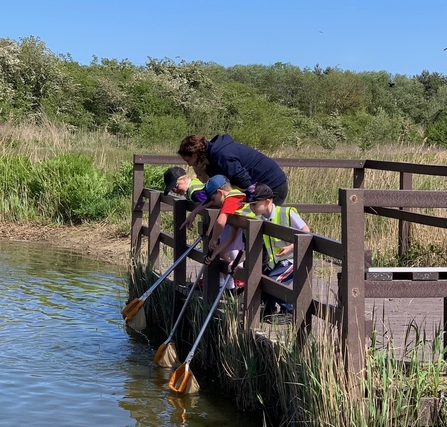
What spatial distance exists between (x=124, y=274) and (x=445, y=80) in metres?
75.1

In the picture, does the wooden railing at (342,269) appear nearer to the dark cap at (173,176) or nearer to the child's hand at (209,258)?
the child's hand at (209,258)

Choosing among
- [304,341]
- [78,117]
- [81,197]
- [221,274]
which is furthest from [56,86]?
[304,341]

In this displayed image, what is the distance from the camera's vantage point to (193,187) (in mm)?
8461

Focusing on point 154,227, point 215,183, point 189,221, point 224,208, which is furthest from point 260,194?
point 154,227

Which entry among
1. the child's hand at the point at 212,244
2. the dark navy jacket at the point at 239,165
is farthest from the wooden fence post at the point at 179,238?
the child's hand at the point at 212,244

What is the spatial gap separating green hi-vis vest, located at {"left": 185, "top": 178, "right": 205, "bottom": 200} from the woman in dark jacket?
61cm

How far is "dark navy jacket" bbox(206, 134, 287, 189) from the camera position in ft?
24.3

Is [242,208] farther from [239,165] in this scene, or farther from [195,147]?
[195,147]

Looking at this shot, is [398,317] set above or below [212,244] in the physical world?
below

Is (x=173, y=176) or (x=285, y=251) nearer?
(x=285, y=251)

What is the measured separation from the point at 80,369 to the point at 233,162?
2.11m

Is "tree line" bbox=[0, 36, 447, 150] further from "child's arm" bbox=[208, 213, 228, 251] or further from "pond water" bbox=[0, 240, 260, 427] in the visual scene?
"child's arm" bbox=[208, 213, 228, 251]

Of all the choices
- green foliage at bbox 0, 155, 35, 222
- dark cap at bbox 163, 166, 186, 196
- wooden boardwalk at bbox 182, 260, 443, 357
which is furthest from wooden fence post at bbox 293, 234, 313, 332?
green foliage at bbox 0, 155, 35, 222

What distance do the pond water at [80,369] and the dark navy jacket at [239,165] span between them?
1.70 meters
